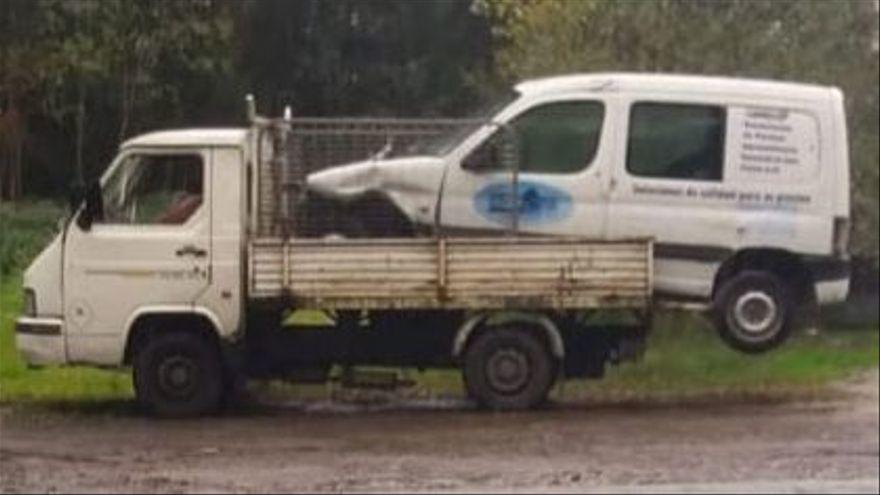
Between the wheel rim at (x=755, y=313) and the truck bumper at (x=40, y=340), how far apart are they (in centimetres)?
169

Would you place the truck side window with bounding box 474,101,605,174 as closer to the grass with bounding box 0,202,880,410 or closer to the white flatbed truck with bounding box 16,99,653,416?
the white flatbed truck with bounding box 16,99,653,416

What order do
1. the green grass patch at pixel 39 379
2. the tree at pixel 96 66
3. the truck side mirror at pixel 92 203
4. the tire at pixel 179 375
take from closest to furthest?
1. the tree at pixel 96 66
2. the truck side mirror at pixel 92 203
3. the green grass patch at pixel 39 379
4. the tire at pixel 179 375

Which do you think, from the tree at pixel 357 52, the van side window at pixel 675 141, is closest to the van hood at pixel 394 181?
the van side window at pixel 675 141

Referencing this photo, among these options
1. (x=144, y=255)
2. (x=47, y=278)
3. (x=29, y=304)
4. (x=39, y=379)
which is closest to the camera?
(x=47, y=278)

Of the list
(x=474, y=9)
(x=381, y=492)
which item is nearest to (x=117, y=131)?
(x=474, y=9)

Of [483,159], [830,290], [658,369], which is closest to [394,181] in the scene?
[483,159]

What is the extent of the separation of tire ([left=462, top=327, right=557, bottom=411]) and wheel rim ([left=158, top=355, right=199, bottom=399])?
1656 mm

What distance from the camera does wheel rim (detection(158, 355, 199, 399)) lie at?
820 centimetres

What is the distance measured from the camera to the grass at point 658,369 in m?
3.43

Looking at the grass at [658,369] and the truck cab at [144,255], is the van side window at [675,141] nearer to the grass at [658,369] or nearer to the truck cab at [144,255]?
the grass at [658,369]

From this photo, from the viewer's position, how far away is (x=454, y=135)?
5668 mm

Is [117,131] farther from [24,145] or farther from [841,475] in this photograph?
[841,475]

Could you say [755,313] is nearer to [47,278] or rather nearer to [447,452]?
[47,278]

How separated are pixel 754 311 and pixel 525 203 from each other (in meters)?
2.87
